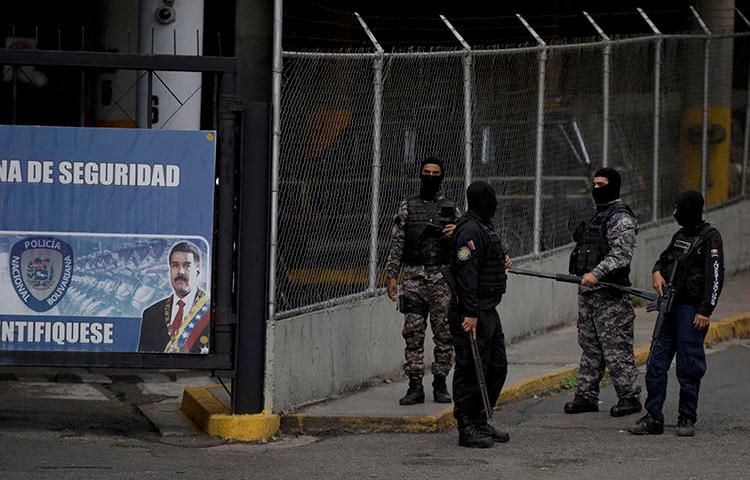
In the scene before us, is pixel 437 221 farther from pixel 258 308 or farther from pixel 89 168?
pixel 89 168

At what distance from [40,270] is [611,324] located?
405 centimetres

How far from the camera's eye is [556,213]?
Result: 1510 cm

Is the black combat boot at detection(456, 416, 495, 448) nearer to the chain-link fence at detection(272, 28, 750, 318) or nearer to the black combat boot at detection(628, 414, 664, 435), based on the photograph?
the black combat boot at detection(628, 414, 664, 435)

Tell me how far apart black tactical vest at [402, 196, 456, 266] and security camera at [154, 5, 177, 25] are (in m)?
2.67

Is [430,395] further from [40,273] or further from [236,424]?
[40,273]

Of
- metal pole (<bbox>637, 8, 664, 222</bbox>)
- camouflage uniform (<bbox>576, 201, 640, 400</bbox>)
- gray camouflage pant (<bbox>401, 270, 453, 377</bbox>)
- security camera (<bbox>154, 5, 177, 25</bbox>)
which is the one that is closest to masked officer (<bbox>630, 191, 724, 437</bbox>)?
camouflage uniform (<bbox>576, 201, 640, 400</bbox>)

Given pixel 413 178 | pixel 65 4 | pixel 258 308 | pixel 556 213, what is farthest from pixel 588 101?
pixel 65 4

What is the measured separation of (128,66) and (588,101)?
704 centimetres

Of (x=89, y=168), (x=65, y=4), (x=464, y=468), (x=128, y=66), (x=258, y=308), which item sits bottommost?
(x=464, y=468)

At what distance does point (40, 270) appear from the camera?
9.65m

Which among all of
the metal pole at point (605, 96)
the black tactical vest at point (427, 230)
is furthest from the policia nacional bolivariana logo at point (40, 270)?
the metal pole at point (605, 96)

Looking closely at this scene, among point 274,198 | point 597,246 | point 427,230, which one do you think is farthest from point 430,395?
point 274,198

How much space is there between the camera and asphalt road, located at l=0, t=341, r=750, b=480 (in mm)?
8719

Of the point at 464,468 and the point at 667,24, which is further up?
the point at 667,24
